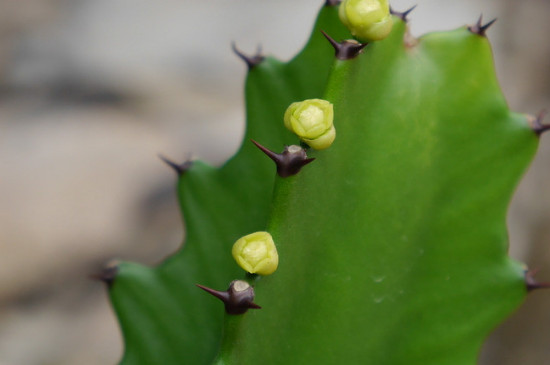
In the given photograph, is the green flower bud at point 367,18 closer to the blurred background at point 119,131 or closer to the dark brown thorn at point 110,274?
the dark brown thorn at point 110,274

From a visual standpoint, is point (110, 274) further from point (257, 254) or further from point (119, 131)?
point (119, 131)

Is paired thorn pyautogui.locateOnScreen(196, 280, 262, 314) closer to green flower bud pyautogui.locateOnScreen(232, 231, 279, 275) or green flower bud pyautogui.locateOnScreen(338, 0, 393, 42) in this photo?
green flower bud pyautogui.locateOnScreen(232, 231, 279, 275)

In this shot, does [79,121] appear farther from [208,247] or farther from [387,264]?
[387,264]

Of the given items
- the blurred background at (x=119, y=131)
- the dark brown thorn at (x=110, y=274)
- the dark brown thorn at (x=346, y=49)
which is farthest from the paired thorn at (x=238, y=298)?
the blurred background at (x=119, y=131)

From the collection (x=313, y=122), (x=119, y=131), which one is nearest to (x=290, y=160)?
(x=313, y=122)

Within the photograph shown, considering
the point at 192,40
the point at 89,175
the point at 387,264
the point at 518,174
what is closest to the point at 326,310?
the point at 387,264

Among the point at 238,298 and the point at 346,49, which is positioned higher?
the point at 346,49

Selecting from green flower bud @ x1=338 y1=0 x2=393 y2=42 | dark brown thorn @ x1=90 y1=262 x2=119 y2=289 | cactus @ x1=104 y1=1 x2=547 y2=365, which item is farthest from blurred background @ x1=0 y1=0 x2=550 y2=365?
green flower bud @ x1=338 y1=0 x2=393 y2=42

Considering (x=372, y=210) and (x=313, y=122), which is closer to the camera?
(x=313, y=122)
